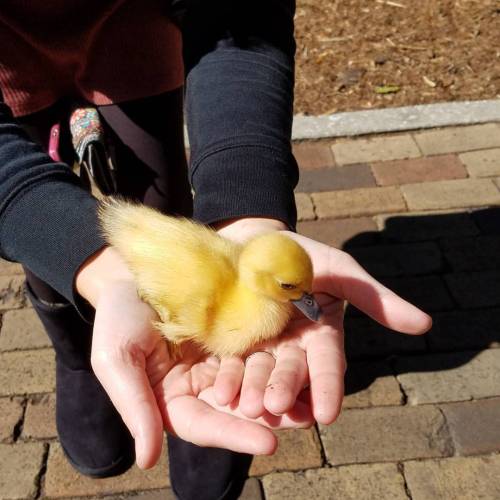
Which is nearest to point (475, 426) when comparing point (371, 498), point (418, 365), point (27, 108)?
point (418, 365)

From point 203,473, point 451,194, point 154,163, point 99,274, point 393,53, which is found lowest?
point 393,53

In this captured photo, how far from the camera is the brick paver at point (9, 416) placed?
2.81 metres

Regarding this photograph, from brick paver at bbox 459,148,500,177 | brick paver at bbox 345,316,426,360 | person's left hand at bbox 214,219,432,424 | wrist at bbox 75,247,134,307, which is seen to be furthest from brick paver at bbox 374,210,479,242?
wrist at bbox 75,247,134,307

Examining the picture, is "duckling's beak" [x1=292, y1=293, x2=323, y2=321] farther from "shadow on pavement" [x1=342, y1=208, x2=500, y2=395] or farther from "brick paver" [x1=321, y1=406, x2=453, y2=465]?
"shadow on pavement" [x1=342, y1=208, x2=500, y2=395]

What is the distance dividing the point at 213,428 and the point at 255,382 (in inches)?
8.0

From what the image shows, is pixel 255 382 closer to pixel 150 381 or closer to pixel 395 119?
pixel 150 381

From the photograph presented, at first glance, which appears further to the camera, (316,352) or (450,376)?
(450,376)

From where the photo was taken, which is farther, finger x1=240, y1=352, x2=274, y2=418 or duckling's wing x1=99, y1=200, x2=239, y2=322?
duckling's wing x1=99, y1=200, x2=239, y2=322

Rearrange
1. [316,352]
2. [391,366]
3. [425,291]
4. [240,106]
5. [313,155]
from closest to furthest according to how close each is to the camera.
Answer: [316,352] → [240,106] → [391,366] → [425,291] → [313,155]

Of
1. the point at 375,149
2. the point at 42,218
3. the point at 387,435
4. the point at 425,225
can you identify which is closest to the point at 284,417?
the point at 42,218

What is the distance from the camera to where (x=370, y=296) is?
183 centimetres

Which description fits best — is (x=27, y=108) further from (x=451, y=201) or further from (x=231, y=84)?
(x=451, y=201)

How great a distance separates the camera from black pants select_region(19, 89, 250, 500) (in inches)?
98.0

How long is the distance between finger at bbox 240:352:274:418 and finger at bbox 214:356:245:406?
2cm
